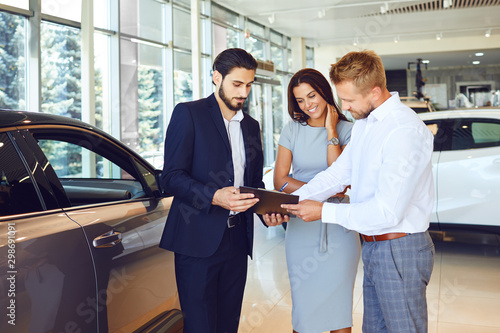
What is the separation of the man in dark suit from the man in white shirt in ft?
1.31

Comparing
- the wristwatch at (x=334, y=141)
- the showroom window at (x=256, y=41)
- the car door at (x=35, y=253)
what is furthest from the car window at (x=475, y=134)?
the showroom window at (x=256, y=41)

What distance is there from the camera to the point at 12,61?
5.86m

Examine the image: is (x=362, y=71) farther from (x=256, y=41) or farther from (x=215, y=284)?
(x=256, y=41)

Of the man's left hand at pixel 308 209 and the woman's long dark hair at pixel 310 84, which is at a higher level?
the woman's long dark hair at pixel 310 84

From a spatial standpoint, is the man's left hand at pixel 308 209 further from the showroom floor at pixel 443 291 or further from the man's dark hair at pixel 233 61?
the showroom floor at pixel 443 291

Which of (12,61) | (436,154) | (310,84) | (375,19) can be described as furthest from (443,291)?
(375,19)

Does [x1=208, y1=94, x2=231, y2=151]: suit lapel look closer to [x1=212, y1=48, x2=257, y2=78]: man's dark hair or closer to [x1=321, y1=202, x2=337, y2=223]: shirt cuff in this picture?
[x1=212, y1=48, x2=257, y2=78]: man's dark hair

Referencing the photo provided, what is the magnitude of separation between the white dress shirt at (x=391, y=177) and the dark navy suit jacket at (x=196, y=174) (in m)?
0.43

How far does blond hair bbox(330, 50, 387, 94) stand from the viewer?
1754 millimetres

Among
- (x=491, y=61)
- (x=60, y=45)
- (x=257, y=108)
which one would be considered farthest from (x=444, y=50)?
(x=60, y=45)

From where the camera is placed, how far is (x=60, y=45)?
21.3 ft

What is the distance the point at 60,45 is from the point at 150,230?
5.01 m

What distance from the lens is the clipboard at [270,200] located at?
74.4 inches

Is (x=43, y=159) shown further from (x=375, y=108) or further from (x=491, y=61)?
(x=491, y=61)
